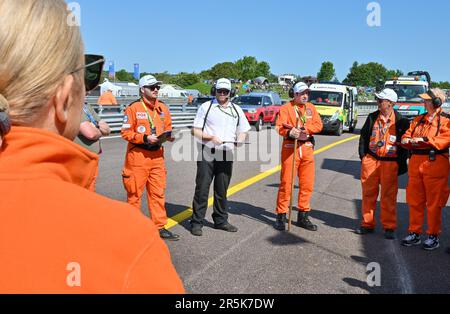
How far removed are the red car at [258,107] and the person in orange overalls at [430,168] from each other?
16.9 metres

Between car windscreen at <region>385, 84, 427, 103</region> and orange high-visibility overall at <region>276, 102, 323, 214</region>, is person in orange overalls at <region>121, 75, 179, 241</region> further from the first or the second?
car windscreen at <region>385, 84, 427, 103</region>

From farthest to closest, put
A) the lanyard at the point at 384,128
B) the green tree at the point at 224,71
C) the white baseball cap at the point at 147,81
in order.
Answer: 1. the green tree at the point at 224,71
2. the lanyard at the point at 384,128
3. the white baseball cap at the point at 147,81

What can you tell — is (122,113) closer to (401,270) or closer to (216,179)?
(216,179)

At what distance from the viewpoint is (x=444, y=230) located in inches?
247

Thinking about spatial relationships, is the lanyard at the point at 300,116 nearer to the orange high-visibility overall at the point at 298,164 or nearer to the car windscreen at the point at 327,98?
the orange high-visibility overall at the point at 298,164

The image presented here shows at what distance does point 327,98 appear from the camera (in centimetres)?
2164

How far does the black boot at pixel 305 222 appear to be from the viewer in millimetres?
6175

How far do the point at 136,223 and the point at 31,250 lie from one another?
0.60 feet

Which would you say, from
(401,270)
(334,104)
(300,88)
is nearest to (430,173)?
(401,270)

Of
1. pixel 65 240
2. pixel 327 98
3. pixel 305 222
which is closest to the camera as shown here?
pixel 65 240

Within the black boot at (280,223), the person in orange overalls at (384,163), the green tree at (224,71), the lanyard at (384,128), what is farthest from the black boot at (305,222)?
the green tree at (224,71)

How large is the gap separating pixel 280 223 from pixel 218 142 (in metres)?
1.39
